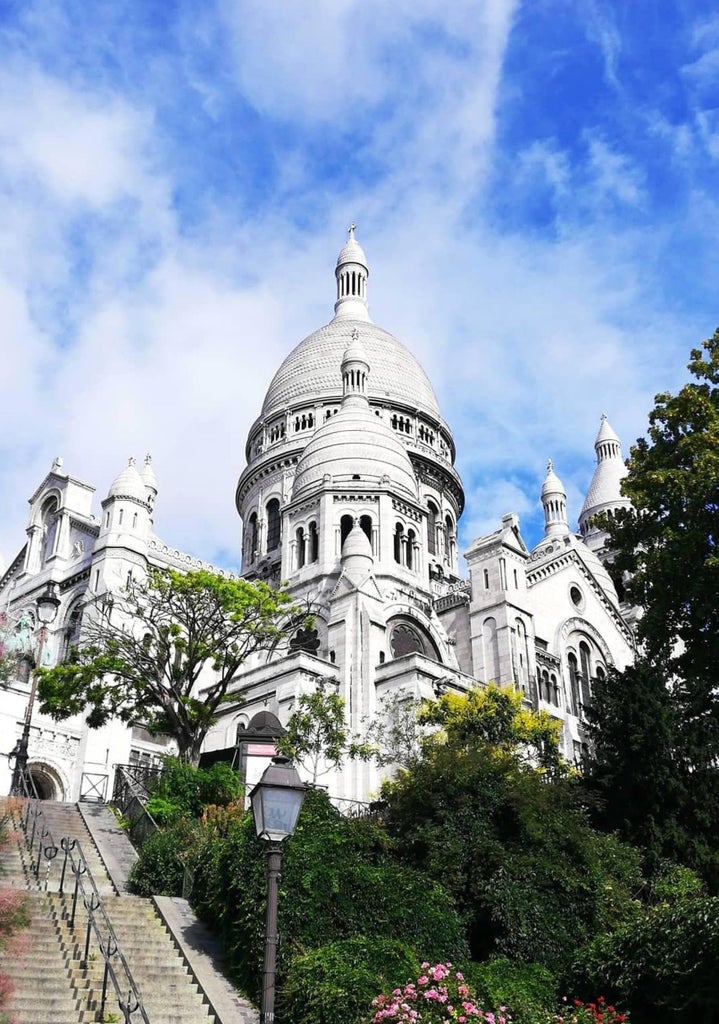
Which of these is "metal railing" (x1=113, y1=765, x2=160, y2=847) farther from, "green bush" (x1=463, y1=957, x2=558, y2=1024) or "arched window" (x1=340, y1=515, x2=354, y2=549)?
"arched window" (x1=340, y1=515, x2=354, y2=549)

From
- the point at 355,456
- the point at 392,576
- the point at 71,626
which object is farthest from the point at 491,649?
the point at 71,626

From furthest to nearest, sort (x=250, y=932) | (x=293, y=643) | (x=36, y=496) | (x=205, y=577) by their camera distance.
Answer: (x=36, y=496) < (x=293, y=643) < (x=205, y=577) < (x=250, y=932)

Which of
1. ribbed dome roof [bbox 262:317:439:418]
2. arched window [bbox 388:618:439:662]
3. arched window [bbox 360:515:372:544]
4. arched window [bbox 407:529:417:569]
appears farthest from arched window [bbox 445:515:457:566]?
arched window [bbox 388:618:439:662]

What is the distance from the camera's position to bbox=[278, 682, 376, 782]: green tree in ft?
113

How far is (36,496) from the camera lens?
178 feet

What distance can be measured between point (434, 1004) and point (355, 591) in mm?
29373

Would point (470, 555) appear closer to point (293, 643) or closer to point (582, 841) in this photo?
point (293, 643)

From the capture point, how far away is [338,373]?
72.4 m

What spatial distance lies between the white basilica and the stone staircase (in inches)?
557

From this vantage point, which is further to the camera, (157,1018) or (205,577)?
(205,577)

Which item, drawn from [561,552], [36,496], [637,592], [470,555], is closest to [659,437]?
[637,592]

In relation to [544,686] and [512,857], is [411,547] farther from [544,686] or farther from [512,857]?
[512,857]

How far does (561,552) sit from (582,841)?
33752mm

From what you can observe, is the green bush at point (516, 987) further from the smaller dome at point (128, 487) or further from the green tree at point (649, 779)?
the smaller dome at point (128, 487)
